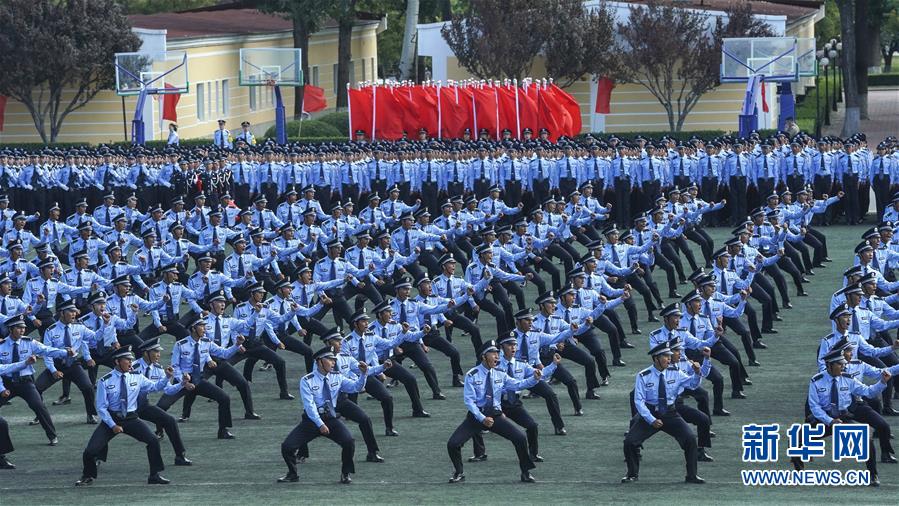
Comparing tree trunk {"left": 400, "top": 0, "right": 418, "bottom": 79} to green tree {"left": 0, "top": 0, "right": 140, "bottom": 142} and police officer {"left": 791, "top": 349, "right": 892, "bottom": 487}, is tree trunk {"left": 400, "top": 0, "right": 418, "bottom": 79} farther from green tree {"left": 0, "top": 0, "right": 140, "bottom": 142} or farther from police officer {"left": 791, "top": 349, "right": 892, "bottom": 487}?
police officer {"left": 791, "top": 349, "right": 892, "bottom": 487}

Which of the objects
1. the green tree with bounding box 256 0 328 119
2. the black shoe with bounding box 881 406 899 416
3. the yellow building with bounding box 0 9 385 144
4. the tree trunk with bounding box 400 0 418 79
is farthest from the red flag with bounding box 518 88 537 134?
the black shoe with bounding box 881 406 899 416

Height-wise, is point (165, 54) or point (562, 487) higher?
point (165, 54)

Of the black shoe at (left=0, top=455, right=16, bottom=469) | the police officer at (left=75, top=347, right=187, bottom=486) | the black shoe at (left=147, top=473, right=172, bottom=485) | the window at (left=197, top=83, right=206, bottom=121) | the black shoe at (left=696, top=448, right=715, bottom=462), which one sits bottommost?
the black shoe at (left=0, top=455, right=16, bottom=469)

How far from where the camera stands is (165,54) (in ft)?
177

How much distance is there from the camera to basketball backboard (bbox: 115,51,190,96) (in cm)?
4988

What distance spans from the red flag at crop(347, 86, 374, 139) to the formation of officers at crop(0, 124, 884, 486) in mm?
6250

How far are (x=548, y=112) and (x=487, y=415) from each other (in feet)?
95.5

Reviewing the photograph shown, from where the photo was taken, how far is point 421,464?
1923cm

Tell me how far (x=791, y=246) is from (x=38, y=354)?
1410 cm

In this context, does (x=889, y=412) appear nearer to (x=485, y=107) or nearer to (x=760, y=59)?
(x=485, y=107)

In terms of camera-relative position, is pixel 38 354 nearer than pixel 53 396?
Yes

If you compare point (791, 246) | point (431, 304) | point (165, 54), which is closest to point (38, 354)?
point (431, 304)

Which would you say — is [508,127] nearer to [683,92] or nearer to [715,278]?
[683,92]

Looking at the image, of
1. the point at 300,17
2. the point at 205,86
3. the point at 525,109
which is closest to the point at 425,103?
the point at 525,109
